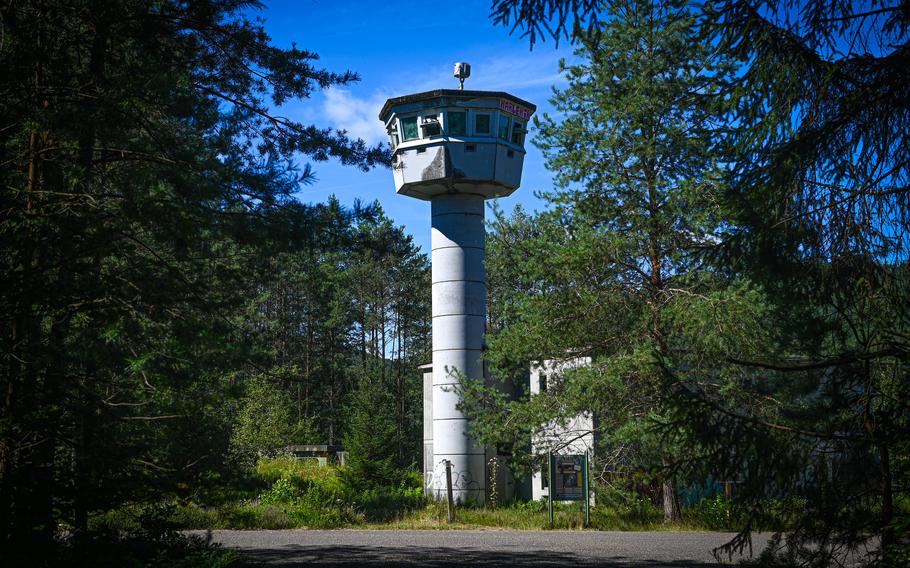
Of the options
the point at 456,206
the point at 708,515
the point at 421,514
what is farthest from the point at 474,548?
the point at 456,206

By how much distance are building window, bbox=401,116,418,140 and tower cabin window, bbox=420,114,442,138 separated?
345mm

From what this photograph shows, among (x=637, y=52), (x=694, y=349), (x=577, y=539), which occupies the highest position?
(x=637, y=52)

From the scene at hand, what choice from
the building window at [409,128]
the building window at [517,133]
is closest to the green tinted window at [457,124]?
the building window at [409,128]

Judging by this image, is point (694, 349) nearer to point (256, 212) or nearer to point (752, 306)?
point (752, 306)

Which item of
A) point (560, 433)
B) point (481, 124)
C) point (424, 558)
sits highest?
point (481, 124)

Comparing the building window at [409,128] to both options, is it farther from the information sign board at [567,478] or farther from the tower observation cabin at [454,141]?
the information sign board at [567,478]

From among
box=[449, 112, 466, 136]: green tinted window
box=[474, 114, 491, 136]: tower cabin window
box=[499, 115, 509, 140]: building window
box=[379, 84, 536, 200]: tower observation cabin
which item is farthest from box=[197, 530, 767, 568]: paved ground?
box=[499, 115, 509, 140]: building window

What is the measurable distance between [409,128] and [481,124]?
2.17 m

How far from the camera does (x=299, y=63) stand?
39.0ft

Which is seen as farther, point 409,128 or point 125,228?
point 409,128

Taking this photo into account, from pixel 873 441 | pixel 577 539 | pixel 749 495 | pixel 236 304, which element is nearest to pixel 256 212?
pixel 236 304

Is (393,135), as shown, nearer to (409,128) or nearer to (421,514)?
(409,128)

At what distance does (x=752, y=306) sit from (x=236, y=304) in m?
9.73

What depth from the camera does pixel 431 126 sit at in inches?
958
